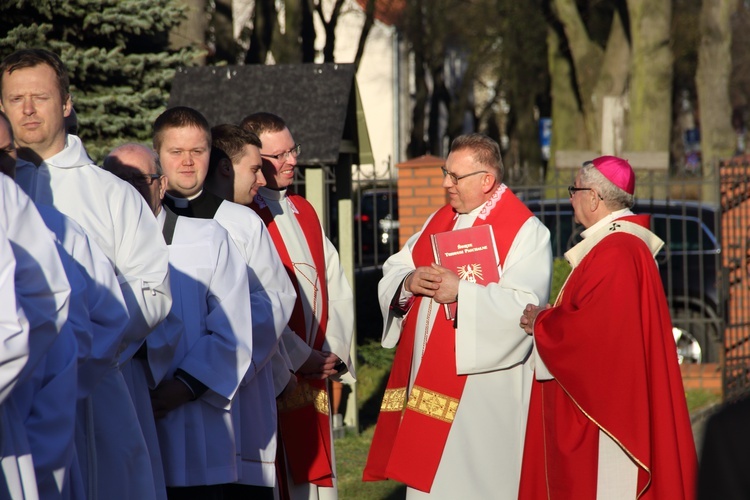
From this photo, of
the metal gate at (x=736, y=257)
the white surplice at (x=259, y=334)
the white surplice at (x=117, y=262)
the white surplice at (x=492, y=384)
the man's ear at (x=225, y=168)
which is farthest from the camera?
the metal gate at (x=736, y=257)

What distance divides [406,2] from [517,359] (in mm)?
28526

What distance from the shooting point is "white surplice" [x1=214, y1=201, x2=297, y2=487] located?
4797 mm

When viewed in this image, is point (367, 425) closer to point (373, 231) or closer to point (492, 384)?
point (373, 231)

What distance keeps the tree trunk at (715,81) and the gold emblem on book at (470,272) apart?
18.2 meters

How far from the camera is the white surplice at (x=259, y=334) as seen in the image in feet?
15.7

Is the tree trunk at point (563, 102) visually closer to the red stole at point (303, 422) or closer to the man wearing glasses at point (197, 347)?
the red stole at point (303, 422)

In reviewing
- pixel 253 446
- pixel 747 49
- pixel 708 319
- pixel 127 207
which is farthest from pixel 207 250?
pixel 747 49

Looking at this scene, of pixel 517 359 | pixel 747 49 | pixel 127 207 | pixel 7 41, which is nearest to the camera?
pixel 127 207

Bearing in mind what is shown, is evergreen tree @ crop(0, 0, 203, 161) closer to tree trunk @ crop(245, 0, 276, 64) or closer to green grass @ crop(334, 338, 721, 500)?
green grass @ crop(334, 338, 721, 500)

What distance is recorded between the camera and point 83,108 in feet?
32.0

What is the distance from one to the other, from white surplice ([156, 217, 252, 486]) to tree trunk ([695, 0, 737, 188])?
19.5 metres

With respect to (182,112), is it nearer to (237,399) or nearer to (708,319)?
(237,399)

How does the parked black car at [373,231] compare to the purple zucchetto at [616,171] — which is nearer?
the purple zucchetto at [616,171]

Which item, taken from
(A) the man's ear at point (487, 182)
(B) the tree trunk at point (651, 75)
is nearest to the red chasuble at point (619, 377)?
(A) the man's ear at point (487, 182)
